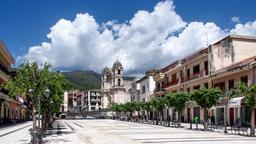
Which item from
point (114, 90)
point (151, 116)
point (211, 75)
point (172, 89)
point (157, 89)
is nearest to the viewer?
point (211, 75)

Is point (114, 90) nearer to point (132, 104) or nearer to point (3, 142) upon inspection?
point (132, 104)

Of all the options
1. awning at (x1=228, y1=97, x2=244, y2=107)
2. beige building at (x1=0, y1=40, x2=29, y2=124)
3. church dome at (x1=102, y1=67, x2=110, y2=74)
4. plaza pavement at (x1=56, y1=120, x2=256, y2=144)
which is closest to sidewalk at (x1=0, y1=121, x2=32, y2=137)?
beige building at (x1=0, y1=40, x2=29, y2=124)

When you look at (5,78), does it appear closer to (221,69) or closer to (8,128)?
(8,128)

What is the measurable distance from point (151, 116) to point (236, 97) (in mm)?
52305

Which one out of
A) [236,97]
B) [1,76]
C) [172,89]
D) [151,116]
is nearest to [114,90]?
[151,116]

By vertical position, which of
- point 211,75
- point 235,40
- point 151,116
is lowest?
point 151,116

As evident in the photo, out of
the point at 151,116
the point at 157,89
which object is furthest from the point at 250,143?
the point at 151,116

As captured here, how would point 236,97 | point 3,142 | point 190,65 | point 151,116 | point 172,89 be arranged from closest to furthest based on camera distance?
point 3,142, point 236,97, point 190,65, point 172,89, point 151,116

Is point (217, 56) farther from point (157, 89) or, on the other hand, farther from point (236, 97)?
point (157, 89)

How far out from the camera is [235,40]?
202 feet

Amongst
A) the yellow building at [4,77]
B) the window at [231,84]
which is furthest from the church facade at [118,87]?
the window at [231,84]

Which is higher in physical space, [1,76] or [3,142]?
[1,76]

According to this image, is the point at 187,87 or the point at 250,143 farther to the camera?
the point at 187,87

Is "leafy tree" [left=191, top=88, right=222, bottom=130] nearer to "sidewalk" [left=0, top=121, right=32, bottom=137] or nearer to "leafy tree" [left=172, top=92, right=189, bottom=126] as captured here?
"leafy tree" [left=172, top=92, right=189, bottom=126]
